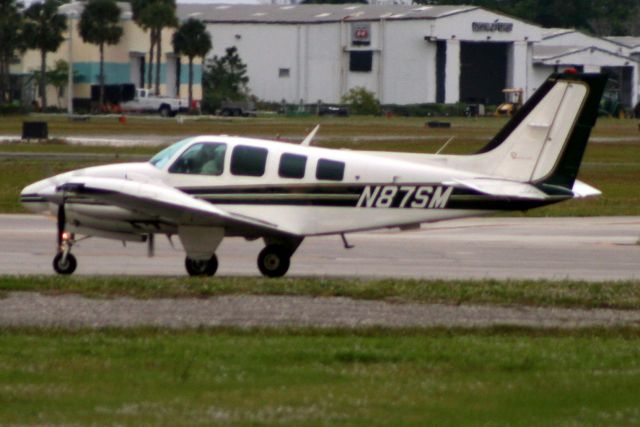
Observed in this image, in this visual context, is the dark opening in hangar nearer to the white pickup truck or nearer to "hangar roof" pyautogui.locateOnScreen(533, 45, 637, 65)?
"hangar roof" pyautogui.locateOnScreen(533, 45, 637, 65)

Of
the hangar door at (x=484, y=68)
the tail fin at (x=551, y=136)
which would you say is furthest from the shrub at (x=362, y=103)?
the tail fin at (x=551, y=136)

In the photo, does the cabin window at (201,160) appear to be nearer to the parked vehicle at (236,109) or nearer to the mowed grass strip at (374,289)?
the mowed grass strip at (374,289)

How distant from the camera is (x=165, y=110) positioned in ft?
316

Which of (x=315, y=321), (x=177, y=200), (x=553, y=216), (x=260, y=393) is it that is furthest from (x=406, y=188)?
(x=553, y=216)

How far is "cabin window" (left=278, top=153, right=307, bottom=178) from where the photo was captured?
1686 cm

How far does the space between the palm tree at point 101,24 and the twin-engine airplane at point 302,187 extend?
77467 mm

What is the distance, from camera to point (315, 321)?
504 inches

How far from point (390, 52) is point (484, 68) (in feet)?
37.9

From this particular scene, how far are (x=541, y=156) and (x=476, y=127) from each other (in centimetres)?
6595

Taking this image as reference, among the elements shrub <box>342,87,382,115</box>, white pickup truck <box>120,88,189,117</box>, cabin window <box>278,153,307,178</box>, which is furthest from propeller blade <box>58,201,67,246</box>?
→ shrub <box>342,87,382,115</box>

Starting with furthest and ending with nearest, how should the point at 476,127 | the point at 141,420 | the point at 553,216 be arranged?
the point at 476,127
the point at 553,216
the point at 141,420

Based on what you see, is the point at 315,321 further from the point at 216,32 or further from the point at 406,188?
the point at 216,32

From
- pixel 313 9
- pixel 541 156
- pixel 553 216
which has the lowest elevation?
pixel 553 216

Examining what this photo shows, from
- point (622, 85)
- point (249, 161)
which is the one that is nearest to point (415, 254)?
point (249, 161)
